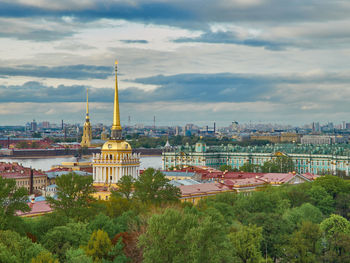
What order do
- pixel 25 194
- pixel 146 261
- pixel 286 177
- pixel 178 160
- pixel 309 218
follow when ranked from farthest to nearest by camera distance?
pixel 178 160 < pixel 286 177 < pixel 309 218 < pixel 25 194 < pixel 146 261

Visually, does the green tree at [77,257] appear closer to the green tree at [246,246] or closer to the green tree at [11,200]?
the green tree at [11,200]

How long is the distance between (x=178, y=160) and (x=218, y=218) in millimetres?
64249

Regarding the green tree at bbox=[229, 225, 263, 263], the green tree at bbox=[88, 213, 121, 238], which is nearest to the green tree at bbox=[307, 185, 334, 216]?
the green tree at bbox=[229, 225, 263, 263]

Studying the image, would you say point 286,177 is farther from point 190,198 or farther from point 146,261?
A: point 146,261

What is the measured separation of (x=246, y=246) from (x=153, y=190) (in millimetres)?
8733

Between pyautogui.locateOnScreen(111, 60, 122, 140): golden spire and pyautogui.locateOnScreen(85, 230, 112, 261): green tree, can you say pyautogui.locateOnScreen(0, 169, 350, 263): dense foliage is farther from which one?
pyautogui.locateOnScreen(111, 60, 122, 140): golden spire

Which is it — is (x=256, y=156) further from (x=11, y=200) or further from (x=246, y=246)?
(x=11, y=200)

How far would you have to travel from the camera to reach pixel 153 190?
3441 centimetres

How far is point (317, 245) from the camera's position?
94.0 feet

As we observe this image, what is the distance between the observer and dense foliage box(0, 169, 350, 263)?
2219 cm

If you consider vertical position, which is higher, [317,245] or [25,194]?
[25,194]

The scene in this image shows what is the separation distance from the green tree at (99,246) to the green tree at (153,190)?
10067 millimetres

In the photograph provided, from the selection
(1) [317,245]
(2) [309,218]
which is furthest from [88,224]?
(2) [309,218]

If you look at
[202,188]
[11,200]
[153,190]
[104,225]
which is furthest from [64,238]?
[202,188]
